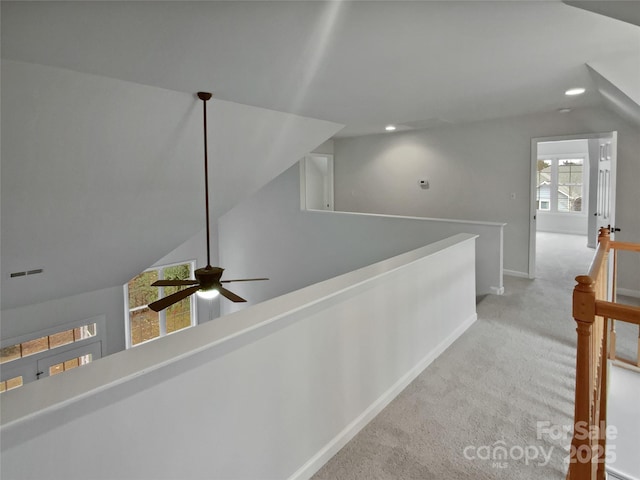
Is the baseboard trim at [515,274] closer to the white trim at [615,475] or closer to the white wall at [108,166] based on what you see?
the white wall at [108,166]

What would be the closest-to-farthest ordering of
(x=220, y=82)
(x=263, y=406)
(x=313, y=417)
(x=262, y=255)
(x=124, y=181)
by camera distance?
1. (x=263, y=406)
2. (x=313, y=417)
3. (x=220, y=82)
4. (x=124, y=181)
5. (x=262, y=255)

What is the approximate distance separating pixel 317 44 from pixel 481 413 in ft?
8.10

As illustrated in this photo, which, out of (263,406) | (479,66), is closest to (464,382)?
(263,406)

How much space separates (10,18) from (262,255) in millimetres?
5910

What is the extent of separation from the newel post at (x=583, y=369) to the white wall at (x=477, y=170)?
412 centimetres

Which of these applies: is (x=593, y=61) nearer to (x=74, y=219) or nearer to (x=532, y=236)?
(x=532, y=236)

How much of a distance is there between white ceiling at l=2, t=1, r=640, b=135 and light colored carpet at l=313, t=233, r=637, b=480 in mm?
2269

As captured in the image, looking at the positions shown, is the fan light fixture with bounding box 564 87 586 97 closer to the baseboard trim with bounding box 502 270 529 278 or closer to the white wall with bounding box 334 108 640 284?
the white wall with bounding box 334 108 640 284

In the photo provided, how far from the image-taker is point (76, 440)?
1.03m

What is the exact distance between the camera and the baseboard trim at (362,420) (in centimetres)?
184

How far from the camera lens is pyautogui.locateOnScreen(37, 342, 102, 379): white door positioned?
5.54 metres

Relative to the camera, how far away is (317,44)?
7.52 ft

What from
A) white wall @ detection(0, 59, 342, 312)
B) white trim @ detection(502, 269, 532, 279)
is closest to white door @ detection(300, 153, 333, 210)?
white wall @ detection(0, 59, 342, 312)

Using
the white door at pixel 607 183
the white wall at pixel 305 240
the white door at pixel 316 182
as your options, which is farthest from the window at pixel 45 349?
the white door at pixel 607 183
